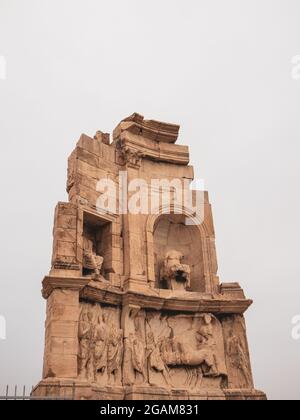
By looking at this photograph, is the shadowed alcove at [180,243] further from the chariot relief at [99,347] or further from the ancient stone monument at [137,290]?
the chariot relief at [99,347]

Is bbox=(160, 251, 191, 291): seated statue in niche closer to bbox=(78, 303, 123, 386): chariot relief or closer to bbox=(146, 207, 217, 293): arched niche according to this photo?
bbox=(146, 207, 217, 293): arched niche

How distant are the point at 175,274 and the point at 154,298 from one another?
50.3 inches

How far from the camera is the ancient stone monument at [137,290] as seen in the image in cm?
1030

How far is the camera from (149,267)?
12.3 m

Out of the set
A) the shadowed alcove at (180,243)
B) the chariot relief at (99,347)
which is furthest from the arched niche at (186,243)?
the chariot relief at (99,347)

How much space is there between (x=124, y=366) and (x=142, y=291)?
175cm

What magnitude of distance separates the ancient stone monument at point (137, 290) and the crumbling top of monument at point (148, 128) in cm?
3

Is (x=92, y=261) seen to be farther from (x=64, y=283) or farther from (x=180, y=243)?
(x=180, y=243)

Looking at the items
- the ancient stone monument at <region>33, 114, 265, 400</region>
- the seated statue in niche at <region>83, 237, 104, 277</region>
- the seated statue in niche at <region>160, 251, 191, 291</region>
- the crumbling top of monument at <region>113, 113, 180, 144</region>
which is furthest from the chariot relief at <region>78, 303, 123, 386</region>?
the crumbling top of monument at <region>113, 113, 180, 144</region>

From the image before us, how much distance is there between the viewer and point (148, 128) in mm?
13977

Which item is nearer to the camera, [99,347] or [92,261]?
[99,347]

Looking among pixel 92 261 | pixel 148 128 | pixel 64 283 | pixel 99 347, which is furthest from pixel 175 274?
pixel 148 128

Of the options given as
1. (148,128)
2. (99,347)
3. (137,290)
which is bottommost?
(99,347)
